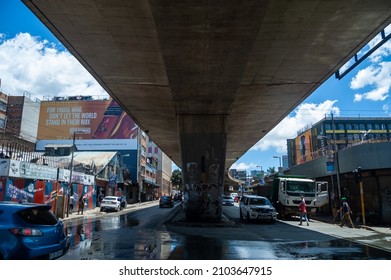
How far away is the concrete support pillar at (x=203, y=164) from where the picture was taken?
2153cm

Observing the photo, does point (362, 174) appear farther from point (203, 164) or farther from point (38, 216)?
point (38, 216)

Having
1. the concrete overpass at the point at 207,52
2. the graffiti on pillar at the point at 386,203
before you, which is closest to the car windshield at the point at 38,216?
the concrete overpass at the point at 207,52

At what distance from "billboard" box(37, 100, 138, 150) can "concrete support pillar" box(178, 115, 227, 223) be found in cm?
5062

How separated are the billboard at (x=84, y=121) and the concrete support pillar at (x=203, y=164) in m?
50.6

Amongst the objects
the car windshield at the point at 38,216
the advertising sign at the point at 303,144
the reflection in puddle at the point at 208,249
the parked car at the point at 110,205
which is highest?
the advertising sign at the point at 303,144

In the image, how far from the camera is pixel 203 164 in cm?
2158

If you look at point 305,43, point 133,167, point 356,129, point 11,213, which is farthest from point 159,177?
point 11,213

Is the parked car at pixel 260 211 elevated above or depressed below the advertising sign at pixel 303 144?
below

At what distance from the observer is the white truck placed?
25.2 meters

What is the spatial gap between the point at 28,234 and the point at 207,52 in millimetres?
9640

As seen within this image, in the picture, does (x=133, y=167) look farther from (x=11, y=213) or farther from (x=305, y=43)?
(x=11, y=213)

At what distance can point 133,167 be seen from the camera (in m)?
61.8

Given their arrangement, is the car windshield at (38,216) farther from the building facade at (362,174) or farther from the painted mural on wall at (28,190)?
the building facade at (362,174)

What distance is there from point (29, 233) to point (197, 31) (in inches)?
336
